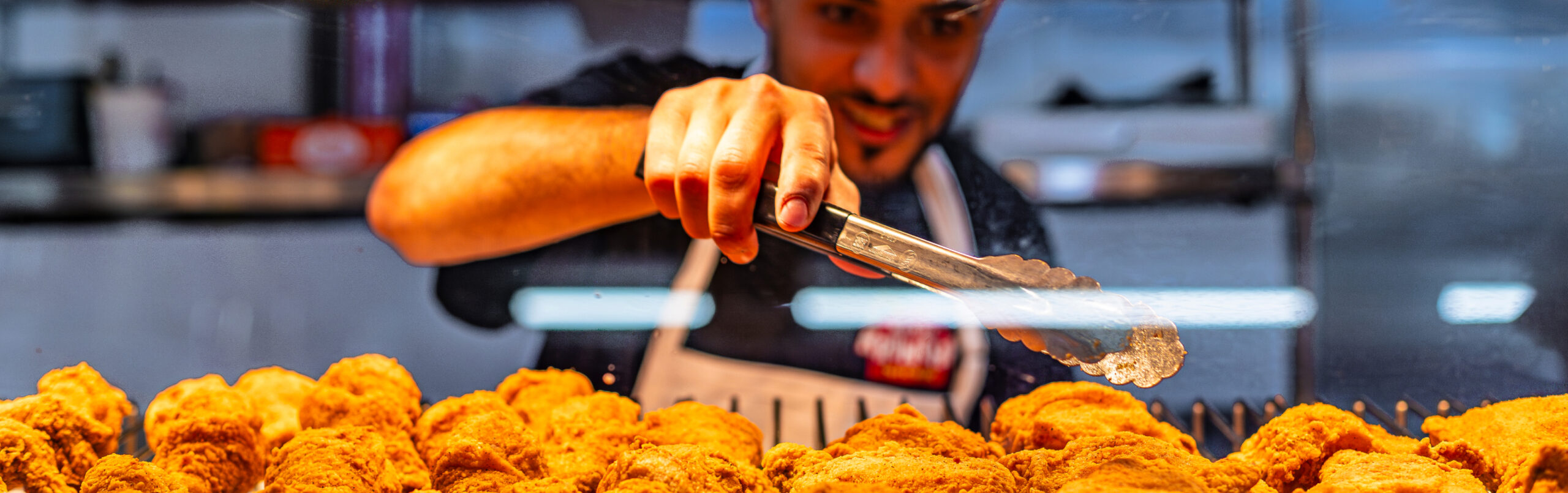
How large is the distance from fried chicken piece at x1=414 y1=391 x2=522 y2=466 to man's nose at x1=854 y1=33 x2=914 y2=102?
0.48 meters

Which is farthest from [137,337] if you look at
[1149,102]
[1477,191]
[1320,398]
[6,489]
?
[1477,191]

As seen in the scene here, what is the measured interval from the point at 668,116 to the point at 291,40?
50 centimetres

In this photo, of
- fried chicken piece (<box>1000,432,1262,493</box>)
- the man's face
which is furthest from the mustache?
fried chicken piece (<box>1000,432,1262,493</box>)

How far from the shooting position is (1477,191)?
947 millimetres

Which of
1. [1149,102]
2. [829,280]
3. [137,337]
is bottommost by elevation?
[137,337]

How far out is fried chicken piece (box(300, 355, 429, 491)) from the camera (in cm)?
85

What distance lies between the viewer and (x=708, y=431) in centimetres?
88

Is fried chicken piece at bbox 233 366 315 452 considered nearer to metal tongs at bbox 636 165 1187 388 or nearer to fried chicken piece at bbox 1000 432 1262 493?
metal tongs at bbox 636 165 1187 388

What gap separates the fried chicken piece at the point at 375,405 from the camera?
2.78ft

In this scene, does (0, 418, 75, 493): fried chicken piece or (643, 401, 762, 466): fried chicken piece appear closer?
(0, 418, 75, 493): fried chicken piece

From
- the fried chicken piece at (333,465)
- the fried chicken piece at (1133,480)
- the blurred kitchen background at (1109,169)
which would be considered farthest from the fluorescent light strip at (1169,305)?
the fried chicken piece at (333,465)

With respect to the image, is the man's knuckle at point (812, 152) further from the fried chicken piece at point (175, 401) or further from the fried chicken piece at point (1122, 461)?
the fried chicken piece at point (175, 401)

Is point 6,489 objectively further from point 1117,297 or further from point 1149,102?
point 1149,102

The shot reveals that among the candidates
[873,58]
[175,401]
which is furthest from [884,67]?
[175,401]
